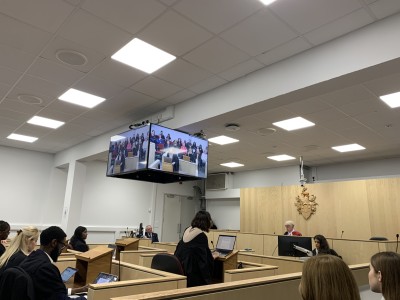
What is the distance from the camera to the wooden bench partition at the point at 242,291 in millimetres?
1671

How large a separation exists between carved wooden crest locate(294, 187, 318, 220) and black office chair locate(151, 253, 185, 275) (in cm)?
602

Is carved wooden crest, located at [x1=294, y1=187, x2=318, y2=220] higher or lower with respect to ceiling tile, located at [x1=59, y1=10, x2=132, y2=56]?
lower

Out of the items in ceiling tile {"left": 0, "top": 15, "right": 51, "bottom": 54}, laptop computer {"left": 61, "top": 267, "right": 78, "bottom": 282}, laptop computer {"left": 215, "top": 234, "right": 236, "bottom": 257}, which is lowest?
laptop computer {"left": 61, "top": 267, "right": 78, "bottom": 282}

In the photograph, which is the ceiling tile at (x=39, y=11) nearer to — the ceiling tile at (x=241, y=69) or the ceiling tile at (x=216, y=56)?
the ceiling tile at (x=216, y=56)

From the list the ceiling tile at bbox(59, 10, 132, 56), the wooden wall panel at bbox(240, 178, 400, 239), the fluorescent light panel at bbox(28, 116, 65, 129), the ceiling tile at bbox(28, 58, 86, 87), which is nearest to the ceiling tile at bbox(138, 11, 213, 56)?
the ceiling tile at bbox(59, 10, 132, 56)

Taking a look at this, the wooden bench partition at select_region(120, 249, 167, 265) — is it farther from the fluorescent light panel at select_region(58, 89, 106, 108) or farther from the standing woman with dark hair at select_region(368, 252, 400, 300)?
the standing woman with dark hair at select_region(368, 252, 400, 300)

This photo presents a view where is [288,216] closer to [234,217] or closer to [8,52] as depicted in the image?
[234,217]

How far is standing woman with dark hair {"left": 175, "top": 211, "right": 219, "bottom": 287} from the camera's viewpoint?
324 centimetres

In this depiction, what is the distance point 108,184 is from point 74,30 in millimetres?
6664

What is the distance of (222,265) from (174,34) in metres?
2.74

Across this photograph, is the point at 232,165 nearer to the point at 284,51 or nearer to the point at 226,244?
the point at 226,244

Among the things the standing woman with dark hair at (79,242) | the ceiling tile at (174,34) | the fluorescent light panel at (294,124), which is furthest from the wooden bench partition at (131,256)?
the fluorescent light panel at (294,124)

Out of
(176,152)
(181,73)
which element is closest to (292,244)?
(176,152)

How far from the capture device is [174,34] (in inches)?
125
